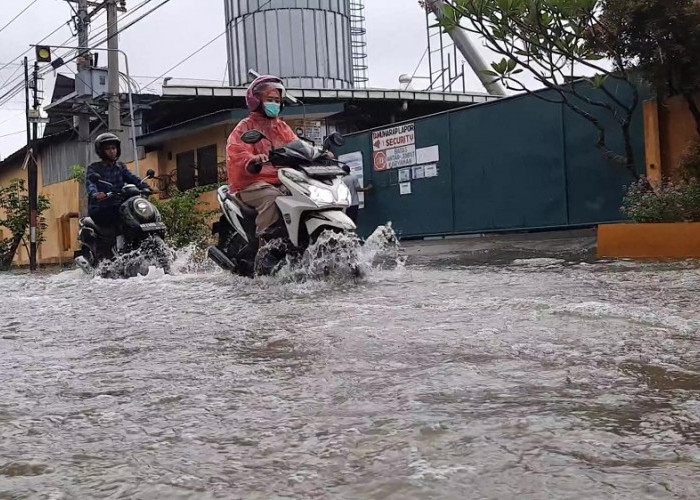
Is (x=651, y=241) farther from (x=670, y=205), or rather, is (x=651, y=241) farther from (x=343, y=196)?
(x=343, y=196)

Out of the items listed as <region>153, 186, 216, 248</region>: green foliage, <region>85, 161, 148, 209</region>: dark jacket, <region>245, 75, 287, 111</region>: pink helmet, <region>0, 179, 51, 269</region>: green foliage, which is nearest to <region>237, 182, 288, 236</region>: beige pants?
<region>245, 75, 287, 111</region>: pink helmet

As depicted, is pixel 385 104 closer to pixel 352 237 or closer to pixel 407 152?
pixel 407 152

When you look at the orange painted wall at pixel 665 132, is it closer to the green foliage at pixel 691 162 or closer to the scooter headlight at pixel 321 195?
the green foliage at pixel 691 162

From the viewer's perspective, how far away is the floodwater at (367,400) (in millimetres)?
1694

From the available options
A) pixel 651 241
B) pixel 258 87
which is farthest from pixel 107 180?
pixel 651 241

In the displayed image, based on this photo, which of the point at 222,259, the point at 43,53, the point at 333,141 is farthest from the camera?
the point at 43,53

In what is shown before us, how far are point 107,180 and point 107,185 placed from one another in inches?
8.8

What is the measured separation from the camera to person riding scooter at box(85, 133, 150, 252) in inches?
316

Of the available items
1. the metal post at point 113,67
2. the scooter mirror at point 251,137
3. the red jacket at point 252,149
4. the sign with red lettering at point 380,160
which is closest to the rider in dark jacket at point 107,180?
the red jacket at point 252,149

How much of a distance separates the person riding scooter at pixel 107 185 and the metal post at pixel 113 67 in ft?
31.0

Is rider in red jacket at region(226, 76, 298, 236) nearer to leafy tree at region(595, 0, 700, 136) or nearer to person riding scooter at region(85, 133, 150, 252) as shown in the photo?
person riding scooter at region(85, 133, 150, 252)

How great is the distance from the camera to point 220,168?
19.2m

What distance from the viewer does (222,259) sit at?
6.73 m

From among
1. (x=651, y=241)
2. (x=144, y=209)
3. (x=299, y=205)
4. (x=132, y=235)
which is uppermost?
(x=144, y=209)
